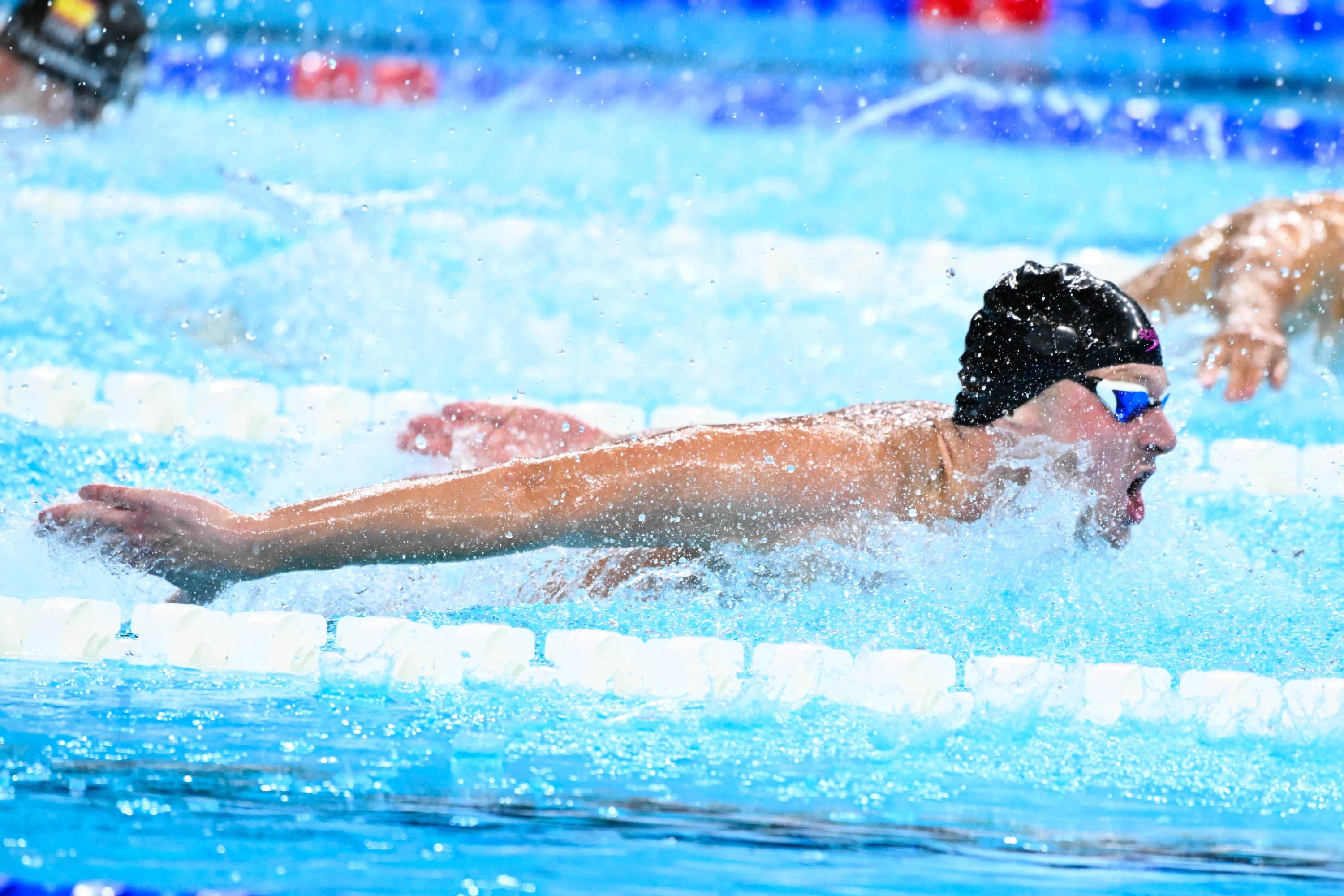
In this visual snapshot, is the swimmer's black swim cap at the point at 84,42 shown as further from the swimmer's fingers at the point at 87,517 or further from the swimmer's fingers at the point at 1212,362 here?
the swimmer's fingers at the point at 1212,362

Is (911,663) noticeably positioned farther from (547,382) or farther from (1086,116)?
(1086,116)

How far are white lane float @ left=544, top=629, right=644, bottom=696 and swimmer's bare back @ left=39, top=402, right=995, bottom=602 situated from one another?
13 centimetres

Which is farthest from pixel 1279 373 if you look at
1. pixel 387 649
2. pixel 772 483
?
pixel 387 649

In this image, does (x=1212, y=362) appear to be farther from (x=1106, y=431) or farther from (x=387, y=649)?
(x=387, y=649)

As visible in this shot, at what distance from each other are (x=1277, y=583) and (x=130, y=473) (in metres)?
2.11

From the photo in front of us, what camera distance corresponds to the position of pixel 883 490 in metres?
2.18

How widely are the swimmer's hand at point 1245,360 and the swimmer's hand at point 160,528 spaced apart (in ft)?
5.42

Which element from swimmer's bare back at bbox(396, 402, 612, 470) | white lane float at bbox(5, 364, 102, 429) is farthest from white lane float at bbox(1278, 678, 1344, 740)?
white lane float at bbox(5, 364, 102, 429)

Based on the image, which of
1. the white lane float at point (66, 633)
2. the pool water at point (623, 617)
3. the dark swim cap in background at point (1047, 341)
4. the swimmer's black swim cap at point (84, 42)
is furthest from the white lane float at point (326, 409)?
the swimmer's black swim cap at point (84, 42)

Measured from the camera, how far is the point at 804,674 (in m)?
2.17

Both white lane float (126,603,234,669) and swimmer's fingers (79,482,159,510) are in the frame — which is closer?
swimmer's fingers (79,482,159,510)

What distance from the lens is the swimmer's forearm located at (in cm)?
211

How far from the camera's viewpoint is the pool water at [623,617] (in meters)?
1.66

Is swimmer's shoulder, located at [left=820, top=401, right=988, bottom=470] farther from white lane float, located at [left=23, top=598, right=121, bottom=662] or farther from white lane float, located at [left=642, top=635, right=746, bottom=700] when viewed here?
white lane float, located at [left=23, top=598, right=121, bottom=662]
